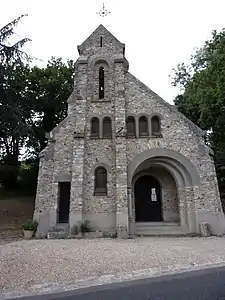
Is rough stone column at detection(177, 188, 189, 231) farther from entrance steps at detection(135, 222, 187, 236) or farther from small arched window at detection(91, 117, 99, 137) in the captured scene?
small arched window at detection(91, 117, 99, 137)

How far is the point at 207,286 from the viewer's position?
5.10 metres

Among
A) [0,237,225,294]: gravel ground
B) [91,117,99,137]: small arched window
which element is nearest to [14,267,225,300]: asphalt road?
[0,237,225,294]: gravel ground

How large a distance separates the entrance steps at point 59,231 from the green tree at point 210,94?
11089 mm

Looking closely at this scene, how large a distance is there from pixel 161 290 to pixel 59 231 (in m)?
8.07

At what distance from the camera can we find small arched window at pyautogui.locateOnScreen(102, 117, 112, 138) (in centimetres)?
1391

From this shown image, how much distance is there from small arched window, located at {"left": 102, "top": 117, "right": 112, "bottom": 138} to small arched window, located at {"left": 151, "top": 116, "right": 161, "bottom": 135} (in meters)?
2.39

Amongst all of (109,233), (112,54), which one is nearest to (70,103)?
(112,54)

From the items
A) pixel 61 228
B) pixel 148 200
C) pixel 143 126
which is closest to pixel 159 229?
pixel 148 200

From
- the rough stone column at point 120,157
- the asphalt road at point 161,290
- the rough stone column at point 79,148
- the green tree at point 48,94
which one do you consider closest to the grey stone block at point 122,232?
the rough stone column at point 120,157

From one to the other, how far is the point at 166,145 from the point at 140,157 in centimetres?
161

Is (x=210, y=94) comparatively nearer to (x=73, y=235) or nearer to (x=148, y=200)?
(x=148, y=200)

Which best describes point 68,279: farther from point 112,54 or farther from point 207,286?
point 112,54

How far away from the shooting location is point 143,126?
1409cm

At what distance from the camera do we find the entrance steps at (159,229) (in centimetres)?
1251
